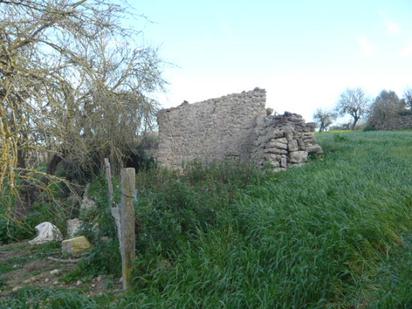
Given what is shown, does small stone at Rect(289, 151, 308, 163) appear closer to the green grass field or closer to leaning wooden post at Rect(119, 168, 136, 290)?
the green grass field

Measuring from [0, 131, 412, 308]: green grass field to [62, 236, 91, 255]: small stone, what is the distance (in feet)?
4.35

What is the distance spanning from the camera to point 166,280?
4.75 metres

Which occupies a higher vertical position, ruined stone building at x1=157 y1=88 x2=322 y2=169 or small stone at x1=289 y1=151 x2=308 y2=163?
ruined stone building at x1=157 y1=88 x2=322 y2=169

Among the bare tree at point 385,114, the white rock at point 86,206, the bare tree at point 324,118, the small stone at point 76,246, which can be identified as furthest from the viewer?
the bare tree at point 324,118

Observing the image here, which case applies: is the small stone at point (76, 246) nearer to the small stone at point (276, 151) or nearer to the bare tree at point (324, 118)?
the small stone at point (276, 151)

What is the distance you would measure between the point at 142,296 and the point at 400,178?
4344 mm

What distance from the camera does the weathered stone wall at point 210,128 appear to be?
12.0 m

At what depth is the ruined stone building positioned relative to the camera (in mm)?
10703

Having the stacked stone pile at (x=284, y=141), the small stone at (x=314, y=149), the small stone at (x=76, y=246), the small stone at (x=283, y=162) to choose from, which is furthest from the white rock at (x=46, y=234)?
the small stone at (x=314, y=149)

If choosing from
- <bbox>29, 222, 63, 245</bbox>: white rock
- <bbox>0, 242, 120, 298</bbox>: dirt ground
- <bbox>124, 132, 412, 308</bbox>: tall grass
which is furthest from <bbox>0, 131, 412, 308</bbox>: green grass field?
<bbox>29, 222, 63, 245</bbox>: white rock

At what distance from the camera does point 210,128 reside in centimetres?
1278

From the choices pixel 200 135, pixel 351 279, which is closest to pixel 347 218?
pixel 351 279

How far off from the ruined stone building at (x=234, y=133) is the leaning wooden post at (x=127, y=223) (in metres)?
5.36

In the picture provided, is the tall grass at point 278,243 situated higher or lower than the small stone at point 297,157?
lower
